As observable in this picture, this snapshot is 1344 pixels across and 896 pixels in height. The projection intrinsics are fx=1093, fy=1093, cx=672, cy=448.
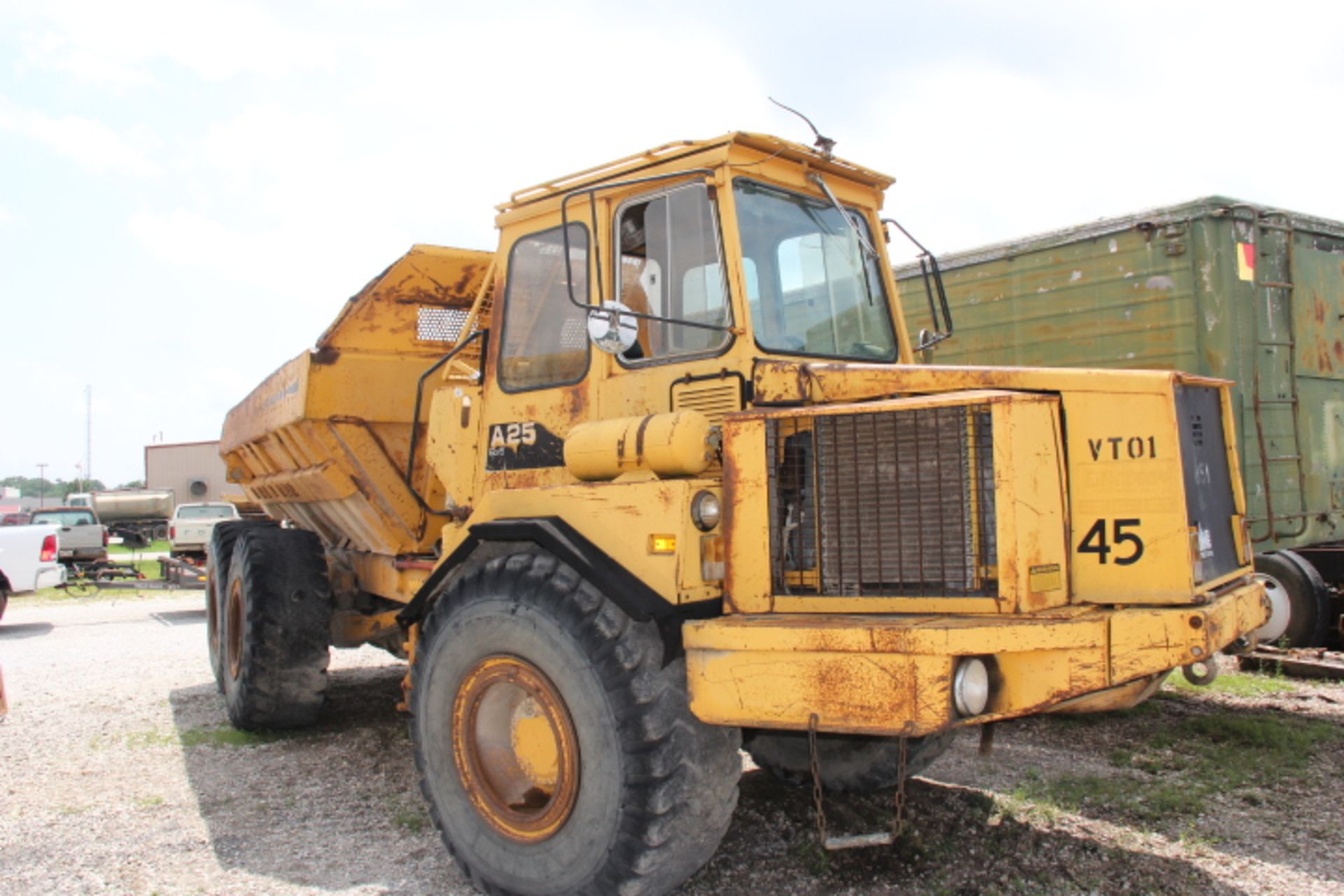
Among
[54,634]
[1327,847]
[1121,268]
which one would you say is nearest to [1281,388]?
[1121,268]

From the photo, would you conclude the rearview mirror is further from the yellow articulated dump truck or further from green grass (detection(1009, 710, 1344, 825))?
green grass (detection(1009, 710, 1344, 825))

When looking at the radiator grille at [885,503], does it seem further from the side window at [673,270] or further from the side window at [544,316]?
the side window at [544,316]

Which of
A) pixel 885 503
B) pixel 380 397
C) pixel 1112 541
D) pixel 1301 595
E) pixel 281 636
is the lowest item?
pixel 1301 595

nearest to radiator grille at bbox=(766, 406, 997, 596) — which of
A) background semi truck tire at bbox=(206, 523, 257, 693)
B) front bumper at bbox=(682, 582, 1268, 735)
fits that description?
front bumper at bbox=(682, 582, 1268, 735)

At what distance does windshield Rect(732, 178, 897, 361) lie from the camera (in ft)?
14.2

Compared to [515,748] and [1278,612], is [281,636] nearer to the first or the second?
[515,748]

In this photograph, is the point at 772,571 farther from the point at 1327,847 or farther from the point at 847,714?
the point at 1327,847

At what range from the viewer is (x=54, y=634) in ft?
43.3

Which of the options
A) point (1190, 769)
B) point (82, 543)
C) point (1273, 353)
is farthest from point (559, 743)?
point (82, 543)

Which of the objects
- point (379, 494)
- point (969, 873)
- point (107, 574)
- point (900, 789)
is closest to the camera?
point (900, 789)

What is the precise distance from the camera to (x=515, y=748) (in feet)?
13.7

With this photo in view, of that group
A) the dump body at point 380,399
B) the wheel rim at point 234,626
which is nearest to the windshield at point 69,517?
the wheel rim at point 234,626

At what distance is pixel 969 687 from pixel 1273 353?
554cm

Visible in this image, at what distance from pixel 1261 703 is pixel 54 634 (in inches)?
505
